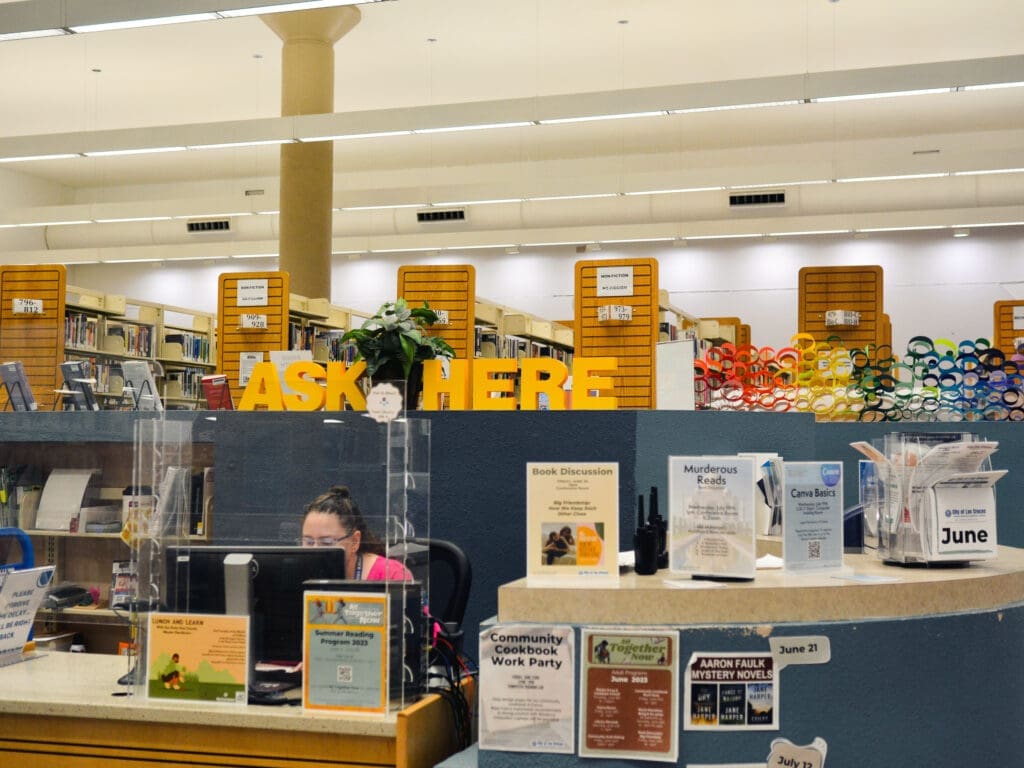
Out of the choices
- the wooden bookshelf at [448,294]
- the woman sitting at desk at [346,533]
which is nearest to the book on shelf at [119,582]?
the woman sitting at desk at [346,533]

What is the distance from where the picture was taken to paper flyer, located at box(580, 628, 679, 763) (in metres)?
2.23

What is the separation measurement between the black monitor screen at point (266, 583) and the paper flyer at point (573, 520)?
55cm

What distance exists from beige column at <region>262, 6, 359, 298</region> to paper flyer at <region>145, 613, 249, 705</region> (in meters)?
6.94

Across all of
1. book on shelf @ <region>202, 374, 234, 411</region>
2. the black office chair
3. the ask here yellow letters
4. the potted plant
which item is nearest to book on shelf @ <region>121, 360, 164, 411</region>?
book on shelf @ <region>202, 374, 234, 411</region>

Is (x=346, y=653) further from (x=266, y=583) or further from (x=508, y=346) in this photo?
(x=508, y=346)

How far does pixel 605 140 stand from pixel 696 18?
3495mm

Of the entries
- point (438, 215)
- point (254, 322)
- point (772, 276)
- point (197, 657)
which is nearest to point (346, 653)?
point (197, 657)

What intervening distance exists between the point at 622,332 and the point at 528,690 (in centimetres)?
523

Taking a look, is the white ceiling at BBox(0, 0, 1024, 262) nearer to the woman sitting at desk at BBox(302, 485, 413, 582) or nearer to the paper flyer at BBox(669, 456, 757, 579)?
the woman sitting at desk at BBox(302, 485, 413, 582)

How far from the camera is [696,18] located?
9.75m

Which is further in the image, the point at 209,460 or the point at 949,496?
the point at 209,460

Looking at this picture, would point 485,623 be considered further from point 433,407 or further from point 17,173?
point 17,173

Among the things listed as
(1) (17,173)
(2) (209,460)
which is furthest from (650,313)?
(1) (17,173)

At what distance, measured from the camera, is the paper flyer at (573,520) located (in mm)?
2430
